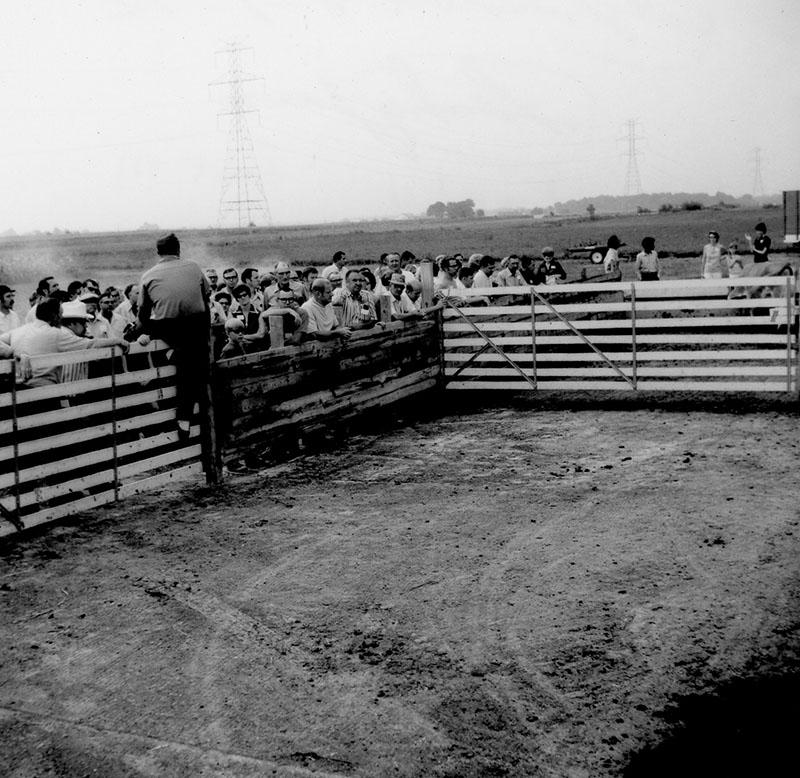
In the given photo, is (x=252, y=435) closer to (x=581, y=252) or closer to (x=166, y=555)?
(x=166, y=555)

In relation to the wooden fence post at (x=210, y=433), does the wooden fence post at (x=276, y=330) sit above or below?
above

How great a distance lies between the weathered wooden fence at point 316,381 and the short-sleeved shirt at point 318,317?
0.79 ft

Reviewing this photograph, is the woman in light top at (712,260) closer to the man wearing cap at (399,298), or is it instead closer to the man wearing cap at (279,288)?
the man wearing cap at (399,298)

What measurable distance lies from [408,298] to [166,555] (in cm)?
782

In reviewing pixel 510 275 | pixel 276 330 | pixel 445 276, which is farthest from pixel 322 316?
pixel 510 275

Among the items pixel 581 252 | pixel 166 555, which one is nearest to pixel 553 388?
pixel 166 555

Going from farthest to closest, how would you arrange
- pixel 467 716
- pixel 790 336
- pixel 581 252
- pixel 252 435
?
1. pixel 581 252
2. pixel 790 336
3. pixel 252 435
4. pixel 467 716

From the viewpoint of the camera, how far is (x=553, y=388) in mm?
13898

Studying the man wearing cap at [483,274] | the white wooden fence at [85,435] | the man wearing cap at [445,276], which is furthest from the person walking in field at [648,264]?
the white wooden fence at [85,435]

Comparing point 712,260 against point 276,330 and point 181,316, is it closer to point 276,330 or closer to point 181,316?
point 276,330

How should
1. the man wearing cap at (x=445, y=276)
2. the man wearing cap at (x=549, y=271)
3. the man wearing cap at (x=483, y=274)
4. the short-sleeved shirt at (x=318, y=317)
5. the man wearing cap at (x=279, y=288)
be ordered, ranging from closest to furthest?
the short-sleeved shirt at (x=318, y=317) → the man wearing cap at (x=279, y=288) → the man wearing cap at (x=445, y=276) → the man wearing cap at (x=483, y=274) → the man wearing cap at (x=549, y=271)

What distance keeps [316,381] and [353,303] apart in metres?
1.86

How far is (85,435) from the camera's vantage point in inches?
335

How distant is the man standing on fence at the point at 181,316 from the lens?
365 inches
